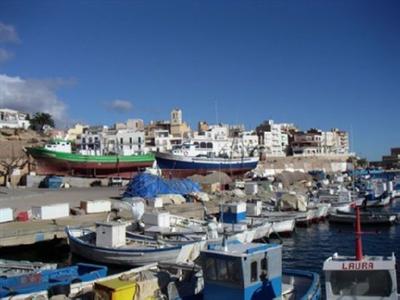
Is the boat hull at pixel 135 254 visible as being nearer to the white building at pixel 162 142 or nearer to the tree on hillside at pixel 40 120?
the white building at pixel 162 142

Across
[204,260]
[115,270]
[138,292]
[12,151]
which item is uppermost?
[12,151]

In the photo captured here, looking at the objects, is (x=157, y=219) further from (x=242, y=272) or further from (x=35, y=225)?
(x=242, y=272)

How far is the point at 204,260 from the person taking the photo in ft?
37.3

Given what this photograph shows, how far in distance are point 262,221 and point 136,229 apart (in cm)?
995

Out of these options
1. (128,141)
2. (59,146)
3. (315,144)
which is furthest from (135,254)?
(315,144)

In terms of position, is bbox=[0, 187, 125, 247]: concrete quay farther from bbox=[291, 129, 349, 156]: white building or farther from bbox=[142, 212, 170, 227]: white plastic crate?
bbox=[291, 129, 349, 156]: white building

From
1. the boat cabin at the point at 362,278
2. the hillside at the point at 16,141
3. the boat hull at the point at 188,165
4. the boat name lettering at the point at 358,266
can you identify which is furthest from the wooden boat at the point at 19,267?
the hillside at the point at 16,141

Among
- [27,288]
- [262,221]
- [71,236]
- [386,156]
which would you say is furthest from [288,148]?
[27,288]

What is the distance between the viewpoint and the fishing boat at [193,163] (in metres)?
76.2

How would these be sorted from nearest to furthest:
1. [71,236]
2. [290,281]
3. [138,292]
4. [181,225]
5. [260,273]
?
[260,273] → [138,292] → [290,281] → [71,236] → [181,225]

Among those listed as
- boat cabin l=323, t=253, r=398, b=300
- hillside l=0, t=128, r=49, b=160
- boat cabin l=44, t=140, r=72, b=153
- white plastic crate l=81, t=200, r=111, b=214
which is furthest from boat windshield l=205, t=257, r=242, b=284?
hillside l=0, t=128, r=49, b=160

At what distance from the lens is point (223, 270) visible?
1104cm

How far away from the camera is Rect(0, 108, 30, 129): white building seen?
11081 centimetres

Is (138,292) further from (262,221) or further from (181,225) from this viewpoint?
(262,221)
